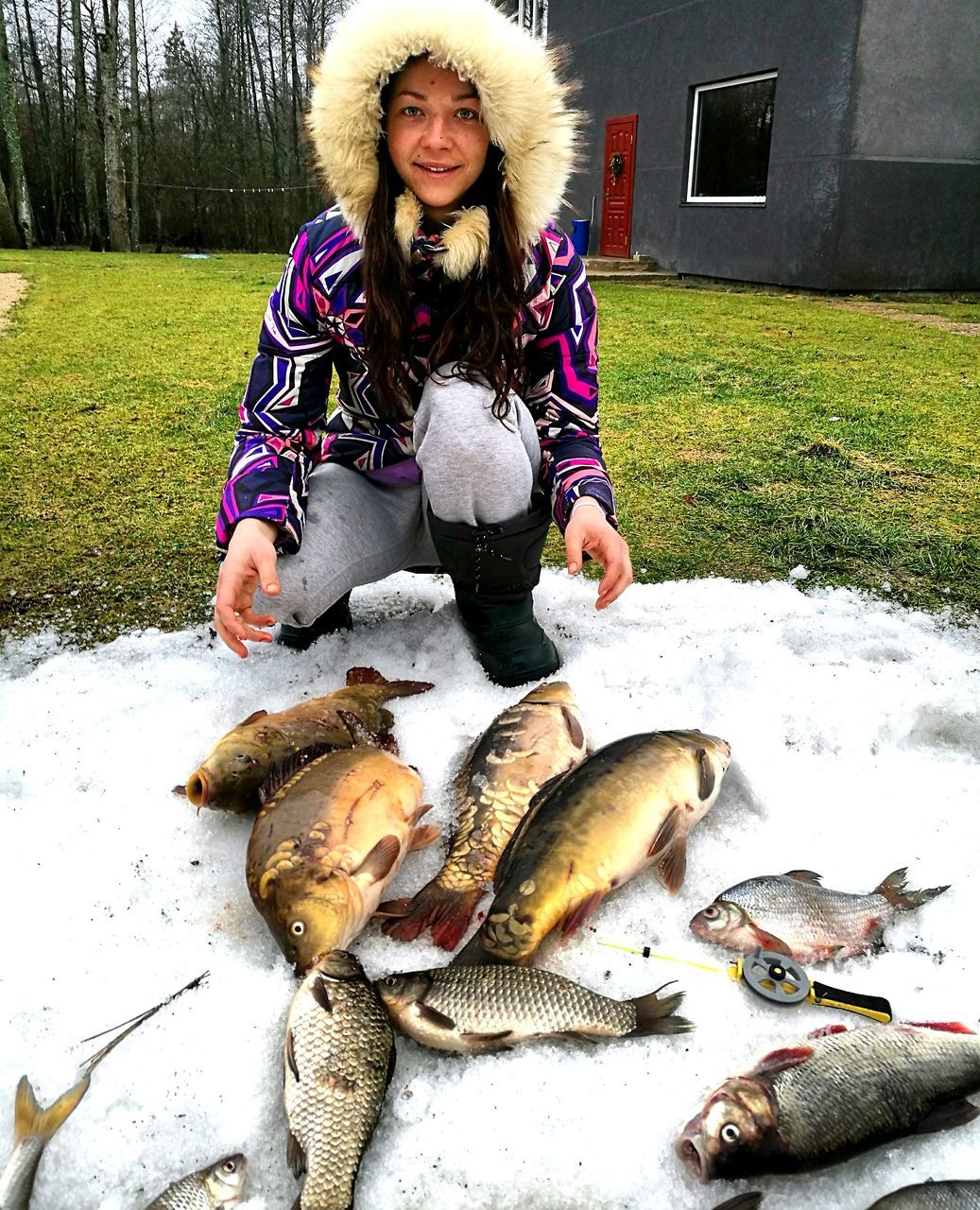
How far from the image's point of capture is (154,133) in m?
27.4

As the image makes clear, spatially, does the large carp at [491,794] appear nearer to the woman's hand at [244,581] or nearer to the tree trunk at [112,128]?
the woman's hand at [244,581]

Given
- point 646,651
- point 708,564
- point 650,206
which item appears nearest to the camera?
point 646,651

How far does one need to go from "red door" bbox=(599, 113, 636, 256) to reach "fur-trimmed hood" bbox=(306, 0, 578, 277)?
42.9ft

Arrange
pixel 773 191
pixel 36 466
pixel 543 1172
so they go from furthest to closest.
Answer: pixel 773 191 < pixel 36 466 < pixel 543 1172

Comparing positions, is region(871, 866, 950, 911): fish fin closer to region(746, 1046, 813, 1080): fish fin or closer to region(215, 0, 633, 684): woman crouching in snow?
region(746, 1046, 813, 1080): fish fin

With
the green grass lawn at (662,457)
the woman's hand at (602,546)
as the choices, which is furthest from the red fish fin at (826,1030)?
the green grass lawn at (662,457)

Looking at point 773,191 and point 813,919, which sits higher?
point 773,191

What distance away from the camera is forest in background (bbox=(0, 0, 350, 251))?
22.2m

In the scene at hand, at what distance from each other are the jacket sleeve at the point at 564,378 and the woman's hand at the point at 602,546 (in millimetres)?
89

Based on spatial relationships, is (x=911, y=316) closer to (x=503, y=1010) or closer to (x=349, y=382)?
(x=349, y=382)

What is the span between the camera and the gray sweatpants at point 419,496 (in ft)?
7.08

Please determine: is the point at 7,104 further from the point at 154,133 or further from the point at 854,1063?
the point at 854,1063

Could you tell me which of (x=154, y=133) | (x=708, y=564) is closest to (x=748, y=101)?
(x=708, y=564)

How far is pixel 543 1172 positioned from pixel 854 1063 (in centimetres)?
45
